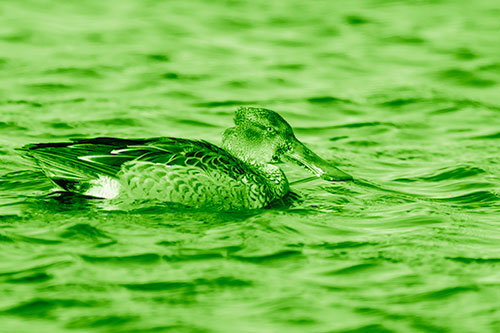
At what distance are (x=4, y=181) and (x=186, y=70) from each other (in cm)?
510

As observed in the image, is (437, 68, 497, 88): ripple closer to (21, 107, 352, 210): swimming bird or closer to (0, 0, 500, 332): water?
(0, 0, 500, 332): water

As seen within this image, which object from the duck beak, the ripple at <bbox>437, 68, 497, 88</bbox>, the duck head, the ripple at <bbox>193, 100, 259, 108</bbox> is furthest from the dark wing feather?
the ripple at <bbox>437, 68, 497, 88</bbox>

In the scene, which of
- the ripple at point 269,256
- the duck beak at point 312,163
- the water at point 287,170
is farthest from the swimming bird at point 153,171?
the ripple at point 269,256

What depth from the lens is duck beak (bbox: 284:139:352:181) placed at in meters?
9.39

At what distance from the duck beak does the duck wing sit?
85 cm

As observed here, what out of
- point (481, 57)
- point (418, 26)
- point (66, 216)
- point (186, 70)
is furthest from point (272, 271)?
point (418, 26)

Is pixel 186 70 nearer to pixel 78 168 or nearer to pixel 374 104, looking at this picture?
pixel 374 104

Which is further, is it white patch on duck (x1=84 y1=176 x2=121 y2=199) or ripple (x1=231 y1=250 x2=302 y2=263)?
white patch on duck (x1=84 y1=176 x2=121 y2=199)

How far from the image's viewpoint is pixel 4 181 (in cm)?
927

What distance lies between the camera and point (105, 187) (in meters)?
8.57

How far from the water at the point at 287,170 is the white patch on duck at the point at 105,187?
134 millimetres

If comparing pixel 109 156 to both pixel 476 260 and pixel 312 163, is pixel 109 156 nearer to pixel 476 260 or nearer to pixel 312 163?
pixel 312 163

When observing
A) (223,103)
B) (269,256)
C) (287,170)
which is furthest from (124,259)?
(223,103)

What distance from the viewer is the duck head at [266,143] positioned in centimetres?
935
